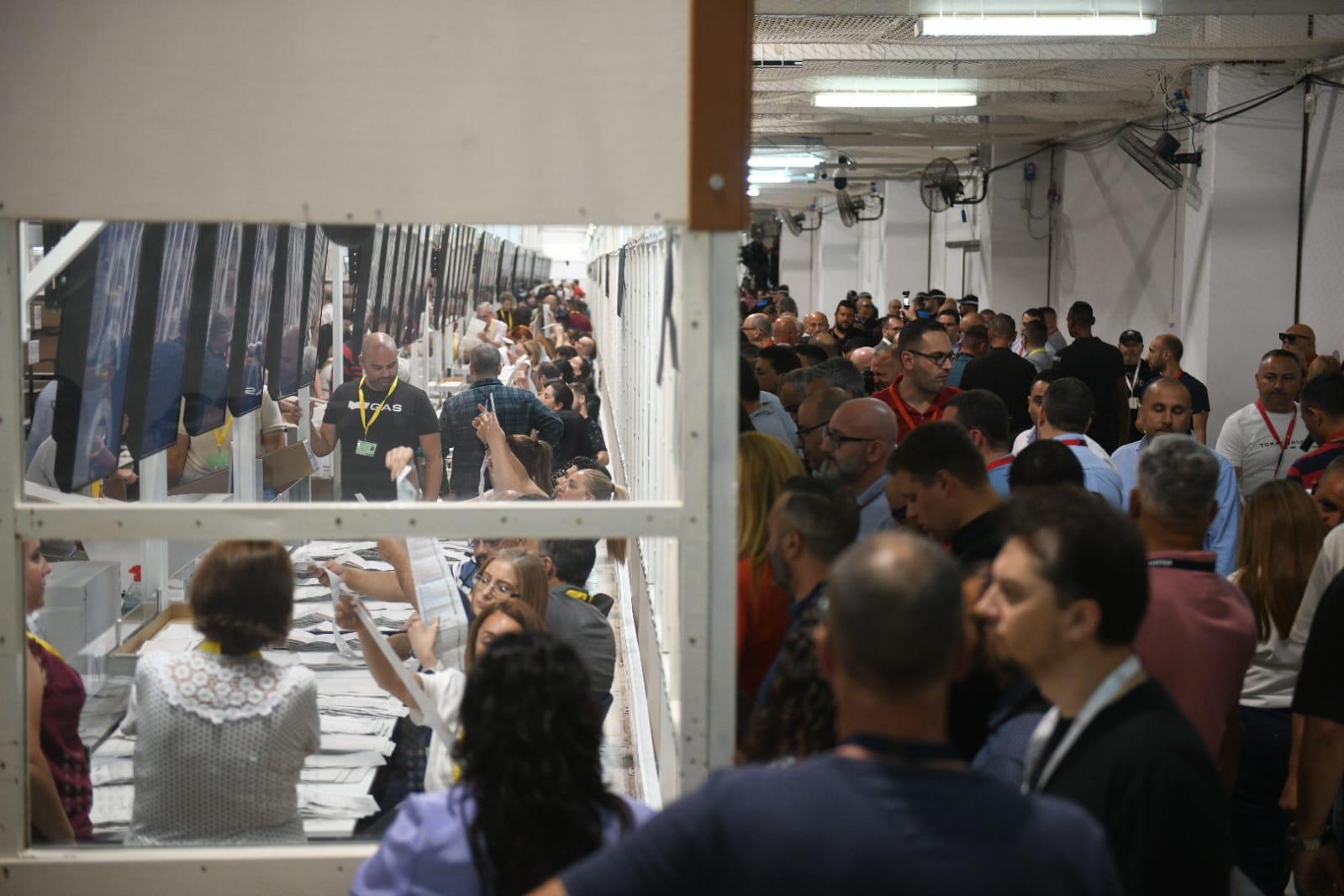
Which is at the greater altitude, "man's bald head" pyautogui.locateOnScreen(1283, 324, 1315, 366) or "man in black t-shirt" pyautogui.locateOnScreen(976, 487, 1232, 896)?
"man's bald head" pyautogui.locateOnScreen(1283, 324, 1315, 366)

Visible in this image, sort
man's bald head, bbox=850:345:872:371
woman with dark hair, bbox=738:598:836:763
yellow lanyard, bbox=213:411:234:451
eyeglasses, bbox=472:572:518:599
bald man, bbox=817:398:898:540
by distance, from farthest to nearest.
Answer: man's bald head, bbox=850:345:872:371
yellow lanyard, bbox=213:411:234:451
bald man, bbox=817:398:898:540
eyeglasses, bbox=472:572:518:599
woman with dark hair, bbox=738:598:836:763

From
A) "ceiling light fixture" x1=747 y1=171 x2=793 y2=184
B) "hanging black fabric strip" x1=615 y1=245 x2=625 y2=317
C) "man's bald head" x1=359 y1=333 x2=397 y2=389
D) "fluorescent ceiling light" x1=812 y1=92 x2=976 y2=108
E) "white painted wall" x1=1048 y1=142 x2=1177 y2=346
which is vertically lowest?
"man's bald head" x1=359 y1=333 x2=397 y2=389

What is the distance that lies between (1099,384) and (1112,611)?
7083 millimetres

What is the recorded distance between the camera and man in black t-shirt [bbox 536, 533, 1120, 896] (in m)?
1.44

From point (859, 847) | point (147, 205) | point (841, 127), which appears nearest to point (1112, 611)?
point (859, 847)

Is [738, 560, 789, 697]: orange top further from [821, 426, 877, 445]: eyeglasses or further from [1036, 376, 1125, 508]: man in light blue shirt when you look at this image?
[1036, 376, 1125, 508]: man in light blue shirt

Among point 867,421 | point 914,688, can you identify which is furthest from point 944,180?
point 914,688

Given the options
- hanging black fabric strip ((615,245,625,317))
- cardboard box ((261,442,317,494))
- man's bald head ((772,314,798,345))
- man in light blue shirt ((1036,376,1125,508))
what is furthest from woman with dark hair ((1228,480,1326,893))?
man's bald head ((772,314,798,345))

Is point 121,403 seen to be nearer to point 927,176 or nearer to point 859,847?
point 859,847

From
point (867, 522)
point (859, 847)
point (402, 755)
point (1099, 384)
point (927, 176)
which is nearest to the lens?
point (859, 847)

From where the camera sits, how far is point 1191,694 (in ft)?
8.29

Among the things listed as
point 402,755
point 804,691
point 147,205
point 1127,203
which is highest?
point 1127,203

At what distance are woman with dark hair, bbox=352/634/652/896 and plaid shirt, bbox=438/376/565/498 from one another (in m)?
4.54

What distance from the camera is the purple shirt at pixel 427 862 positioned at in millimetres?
1896
